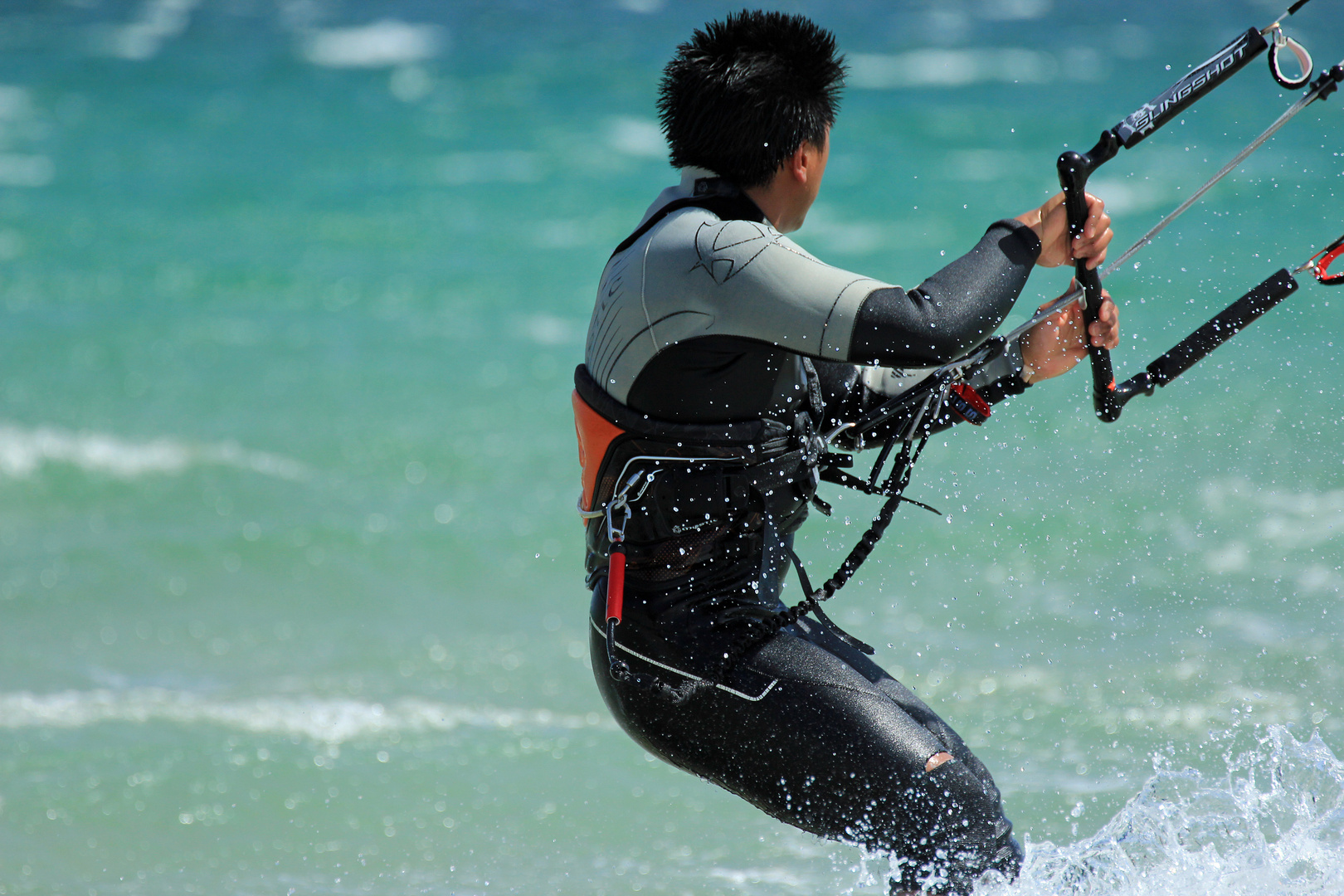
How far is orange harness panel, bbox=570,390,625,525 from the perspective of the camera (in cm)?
230

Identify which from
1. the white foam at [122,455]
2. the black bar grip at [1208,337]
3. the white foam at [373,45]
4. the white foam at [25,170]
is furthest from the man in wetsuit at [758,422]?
the white foam at [373,45]

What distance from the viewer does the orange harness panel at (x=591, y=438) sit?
230 cm

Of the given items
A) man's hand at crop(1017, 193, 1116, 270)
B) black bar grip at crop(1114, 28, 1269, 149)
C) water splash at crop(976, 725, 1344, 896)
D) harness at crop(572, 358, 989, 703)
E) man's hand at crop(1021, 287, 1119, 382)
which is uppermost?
black bar grip at crop(1114, 28, 1269, 149)

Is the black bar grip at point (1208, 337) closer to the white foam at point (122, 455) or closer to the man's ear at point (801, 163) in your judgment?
the man's ear at point (801, 163)

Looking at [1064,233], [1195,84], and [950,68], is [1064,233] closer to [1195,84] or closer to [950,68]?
[1195,84]

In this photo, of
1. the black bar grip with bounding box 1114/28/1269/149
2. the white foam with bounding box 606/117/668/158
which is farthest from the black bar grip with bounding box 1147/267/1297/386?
the white foam with bounding box 606/117/668/158

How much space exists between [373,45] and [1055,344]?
1098cm

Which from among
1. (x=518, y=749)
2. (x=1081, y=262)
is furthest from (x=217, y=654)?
(x=1081, y=262)

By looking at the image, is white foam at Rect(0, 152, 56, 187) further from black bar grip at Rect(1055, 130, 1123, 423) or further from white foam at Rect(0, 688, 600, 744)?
black bar grip at Rect(1055, 130, 1123, 423)

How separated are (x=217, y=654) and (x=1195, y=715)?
3.69m

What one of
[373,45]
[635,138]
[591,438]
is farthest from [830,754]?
[373,45]

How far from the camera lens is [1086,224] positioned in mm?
2268

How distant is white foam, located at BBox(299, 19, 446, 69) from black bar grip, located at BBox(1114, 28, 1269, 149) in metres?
10.8

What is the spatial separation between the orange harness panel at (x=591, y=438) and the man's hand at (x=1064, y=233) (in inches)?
31.9
